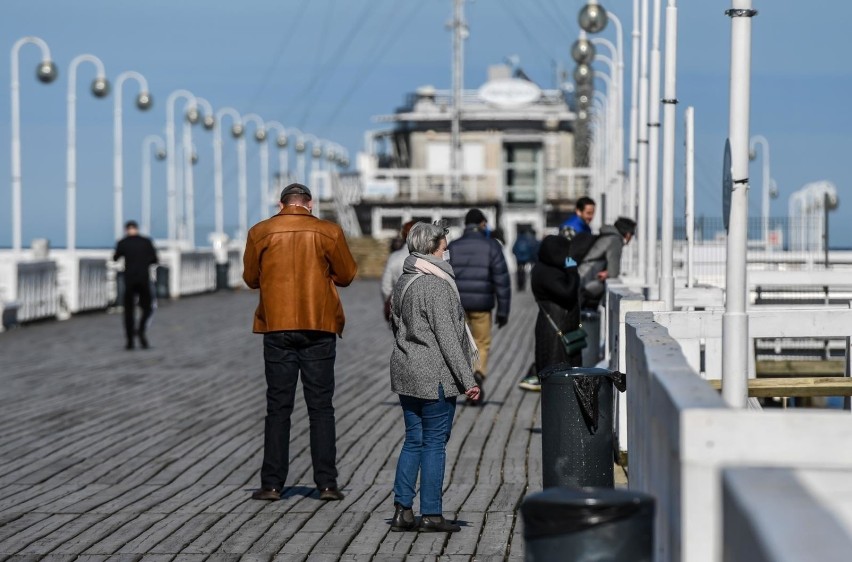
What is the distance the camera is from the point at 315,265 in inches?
388

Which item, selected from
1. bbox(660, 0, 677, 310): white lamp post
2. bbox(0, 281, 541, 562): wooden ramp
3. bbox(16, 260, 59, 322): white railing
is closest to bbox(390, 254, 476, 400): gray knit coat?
bbox(0, 281, 541, 562): wooden ramp

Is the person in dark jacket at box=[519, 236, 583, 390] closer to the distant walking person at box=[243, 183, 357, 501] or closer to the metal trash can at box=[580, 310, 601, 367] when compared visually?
the metal trash can at box=[580, 310, 601, 367]

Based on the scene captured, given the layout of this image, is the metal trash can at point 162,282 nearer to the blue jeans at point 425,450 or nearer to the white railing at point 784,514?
the blue jeans at point 425,450

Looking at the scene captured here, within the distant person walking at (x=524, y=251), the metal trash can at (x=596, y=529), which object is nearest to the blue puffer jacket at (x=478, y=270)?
the metal trash can at (x=596, y=529)

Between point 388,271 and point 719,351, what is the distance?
184 inches

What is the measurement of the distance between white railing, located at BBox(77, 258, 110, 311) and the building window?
39.7m

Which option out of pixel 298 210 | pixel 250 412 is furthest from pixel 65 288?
pixel 298 210

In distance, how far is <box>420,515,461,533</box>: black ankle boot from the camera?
8.57 m

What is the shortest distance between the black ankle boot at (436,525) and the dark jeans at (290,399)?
4.26ft

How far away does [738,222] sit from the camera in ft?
24.9

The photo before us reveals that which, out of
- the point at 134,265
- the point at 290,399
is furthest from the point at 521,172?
the point at 290,399

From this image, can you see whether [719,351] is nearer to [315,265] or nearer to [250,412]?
[315,265]

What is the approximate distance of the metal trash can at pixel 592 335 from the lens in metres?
16.0

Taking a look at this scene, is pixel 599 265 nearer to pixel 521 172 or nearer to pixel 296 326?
pixel 296 326
